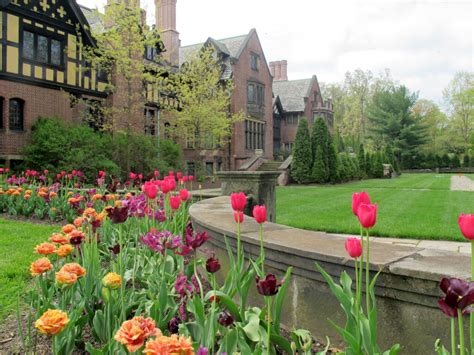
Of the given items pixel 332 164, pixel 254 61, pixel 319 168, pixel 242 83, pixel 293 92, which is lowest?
pixel 319 168

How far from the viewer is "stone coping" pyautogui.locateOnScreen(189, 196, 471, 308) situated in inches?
72.8

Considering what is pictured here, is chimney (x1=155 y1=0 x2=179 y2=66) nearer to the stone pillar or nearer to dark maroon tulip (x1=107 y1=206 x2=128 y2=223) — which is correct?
the stone pillar

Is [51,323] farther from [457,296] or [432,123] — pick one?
[432,123]

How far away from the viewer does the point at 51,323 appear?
4.79ft

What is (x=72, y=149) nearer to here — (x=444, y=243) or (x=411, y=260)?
(x=444, y=243)

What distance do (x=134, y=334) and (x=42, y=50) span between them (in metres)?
16.9

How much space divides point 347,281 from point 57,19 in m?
17.4

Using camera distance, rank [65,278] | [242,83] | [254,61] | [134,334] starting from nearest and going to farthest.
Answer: [134,334] < [65,278] < [242,83] < [254,61]

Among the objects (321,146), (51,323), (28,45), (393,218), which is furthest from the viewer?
(321,146)

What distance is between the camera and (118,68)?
1591 centimetres

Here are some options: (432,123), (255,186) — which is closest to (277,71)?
(432,123)

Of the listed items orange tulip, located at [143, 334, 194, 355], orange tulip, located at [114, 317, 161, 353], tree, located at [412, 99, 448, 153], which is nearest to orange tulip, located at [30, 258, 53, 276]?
orange tulip, located at [114, 317, 161, 353]

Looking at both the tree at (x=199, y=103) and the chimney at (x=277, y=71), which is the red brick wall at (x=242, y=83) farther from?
the chimney at (x=277, y=71)

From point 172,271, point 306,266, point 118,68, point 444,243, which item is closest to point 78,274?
point 172,271
